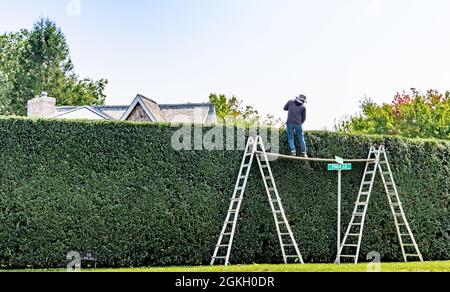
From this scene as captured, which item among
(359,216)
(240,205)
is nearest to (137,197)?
(240,205)

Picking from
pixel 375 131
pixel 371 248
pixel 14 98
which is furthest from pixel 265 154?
pixel 14 98

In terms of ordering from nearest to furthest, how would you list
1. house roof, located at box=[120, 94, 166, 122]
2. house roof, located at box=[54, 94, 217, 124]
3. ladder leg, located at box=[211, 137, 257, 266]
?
ladder leg, located at box=[211, 137, 257, 266]
house roof, located at box=[120, 94, 166, 122]
house roof, located at box=[54, 94, 217, 124]

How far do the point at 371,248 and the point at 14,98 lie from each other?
3006 cm

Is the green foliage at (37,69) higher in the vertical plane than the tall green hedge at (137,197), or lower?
higher

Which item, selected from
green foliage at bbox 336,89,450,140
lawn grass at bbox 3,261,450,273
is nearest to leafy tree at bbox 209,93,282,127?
green foliage at bbox 336,89,450,140

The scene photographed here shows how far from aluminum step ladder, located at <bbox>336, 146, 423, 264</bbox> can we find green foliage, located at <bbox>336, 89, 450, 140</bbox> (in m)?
12.7

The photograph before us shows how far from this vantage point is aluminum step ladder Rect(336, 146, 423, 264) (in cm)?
1272

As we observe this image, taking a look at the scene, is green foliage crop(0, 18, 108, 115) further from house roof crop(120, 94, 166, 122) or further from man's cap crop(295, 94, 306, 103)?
man's cap crop(295, 94, 306, 103)

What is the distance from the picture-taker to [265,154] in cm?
1178

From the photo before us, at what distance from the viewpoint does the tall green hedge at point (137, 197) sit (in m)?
11.1

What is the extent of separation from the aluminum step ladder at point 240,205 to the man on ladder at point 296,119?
0.58 m

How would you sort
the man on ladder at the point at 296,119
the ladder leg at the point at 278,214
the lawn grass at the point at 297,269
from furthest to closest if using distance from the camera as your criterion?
1. the man on ladder at the point at 296,119
2. the ladder leg at the point at 278,214
3. the lawn grass at the point at 297,269

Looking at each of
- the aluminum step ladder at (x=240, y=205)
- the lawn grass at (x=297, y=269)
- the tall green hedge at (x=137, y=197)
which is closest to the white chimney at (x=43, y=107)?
the tall green hedge at (x=137, y=197)

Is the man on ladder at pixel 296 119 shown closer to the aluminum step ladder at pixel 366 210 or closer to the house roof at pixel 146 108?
the aluminum step ladder at pixel 366 210
